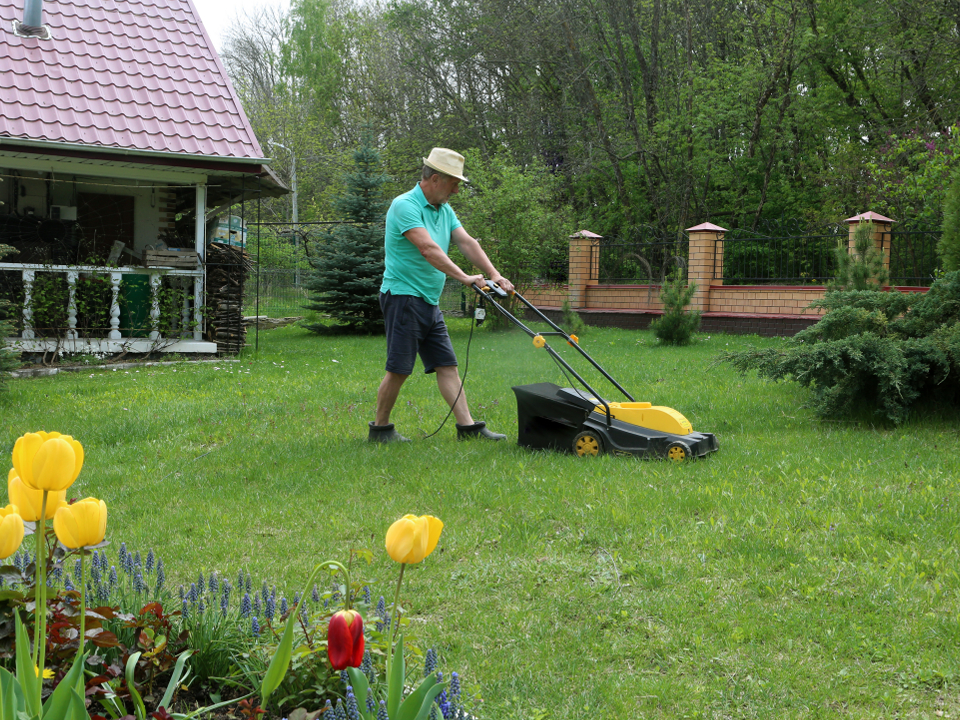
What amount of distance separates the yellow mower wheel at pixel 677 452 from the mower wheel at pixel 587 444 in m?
0.42

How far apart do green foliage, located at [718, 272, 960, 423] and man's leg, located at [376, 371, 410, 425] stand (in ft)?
8.27

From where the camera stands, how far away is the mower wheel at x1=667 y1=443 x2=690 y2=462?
5.23m

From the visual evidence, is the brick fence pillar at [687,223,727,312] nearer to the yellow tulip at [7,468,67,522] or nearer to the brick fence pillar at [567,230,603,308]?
the brick fence pillar at [567,230,603,308]

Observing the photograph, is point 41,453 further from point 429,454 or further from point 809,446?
point 809,446

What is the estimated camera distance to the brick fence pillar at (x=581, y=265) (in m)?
20.4

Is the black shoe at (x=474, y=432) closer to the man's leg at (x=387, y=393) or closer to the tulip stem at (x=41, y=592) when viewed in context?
the man's leg at (x=387, y=393)

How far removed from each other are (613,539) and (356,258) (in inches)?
559

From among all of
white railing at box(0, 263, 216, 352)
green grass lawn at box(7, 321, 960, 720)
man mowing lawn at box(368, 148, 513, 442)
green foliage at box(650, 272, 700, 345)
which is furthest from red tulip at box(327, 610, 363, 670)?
green foliage at box(650, 272, 700, 345)

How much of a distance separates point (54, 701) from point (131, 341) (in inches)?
452

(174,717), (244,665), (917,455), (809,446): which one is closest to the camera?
(174,717)

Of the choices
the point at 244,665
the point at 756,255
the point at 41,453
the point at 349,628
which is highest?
the point at 756,255

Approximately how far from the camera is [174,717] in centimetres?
168

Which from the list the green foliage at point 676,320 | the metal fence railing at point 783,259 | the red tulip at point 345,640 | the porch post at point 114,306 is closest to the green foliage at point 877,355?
the red tulip at point 345,640

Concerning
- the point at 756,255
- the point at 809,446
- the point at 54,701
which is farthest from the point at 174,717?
the point at 756,255
